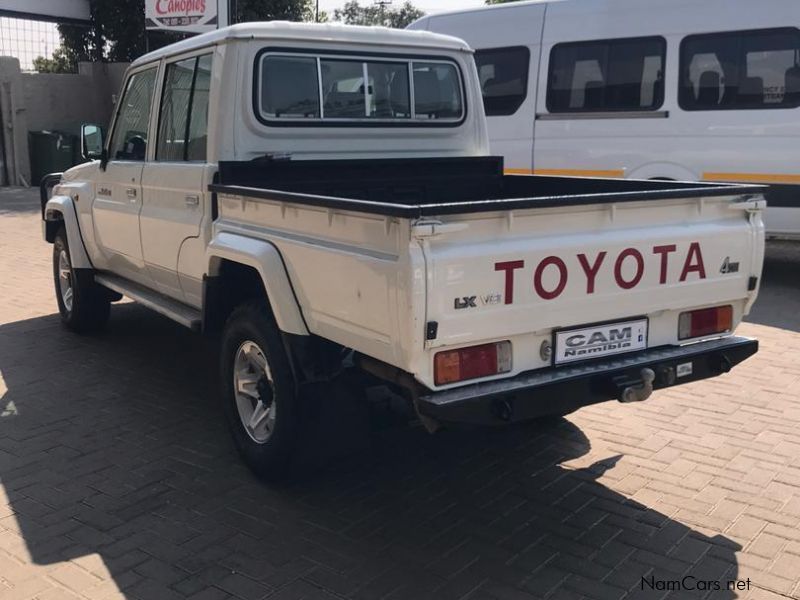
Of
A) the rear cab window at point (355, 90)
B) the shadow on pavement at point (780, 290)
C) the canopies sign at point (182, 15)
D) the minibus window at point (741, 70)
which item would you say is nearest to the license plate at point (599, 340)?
the rear cab window at point (355, 90)

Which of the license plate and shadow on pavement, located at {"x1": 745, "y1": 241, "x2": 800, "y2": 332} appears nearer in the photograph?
the license plate

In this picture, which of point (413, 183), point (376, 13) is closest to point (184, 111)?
point (413, 183)

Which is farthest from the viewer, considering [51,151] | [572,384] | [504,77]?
[51,151]

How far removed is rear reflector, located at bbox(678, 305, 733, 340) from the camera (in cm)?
383

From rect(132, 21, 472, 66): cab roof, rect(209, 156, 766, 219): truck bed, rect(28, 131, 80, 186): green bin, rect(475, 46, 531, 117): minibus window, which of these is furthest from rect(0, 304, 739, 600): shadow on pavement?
rect(28, 131, 80, 186): green bin

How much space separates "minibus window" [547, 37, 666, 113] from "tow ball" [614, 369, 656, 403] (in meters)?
6.21

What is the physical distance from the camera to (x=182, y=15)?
56.4ft

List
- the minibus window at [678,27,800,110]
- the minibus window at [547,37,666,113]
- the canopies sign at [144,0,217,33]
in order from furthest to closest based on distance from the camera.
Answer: the canopies sign at [144,0,217,33], the minibus window at [547,37,666,113], the minibus window at [678,27,800,110]

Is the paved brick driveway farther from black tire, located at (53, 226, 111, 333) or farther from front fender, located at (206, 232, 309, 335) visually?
black tire, located at (53, 226, 111, 333)

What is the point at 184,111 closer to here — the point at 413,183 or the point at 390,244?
the point at 413,183

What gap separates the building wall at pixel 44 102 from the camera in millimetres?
19094

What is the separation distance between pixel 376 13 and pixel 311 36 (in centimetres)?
5098

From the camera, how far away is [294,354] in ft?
12.3

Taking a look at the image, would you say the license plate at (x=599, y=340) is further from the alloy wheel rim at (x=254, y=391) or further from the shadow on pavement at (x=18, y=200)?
the shadow on pavement at (x=18, y=200)
